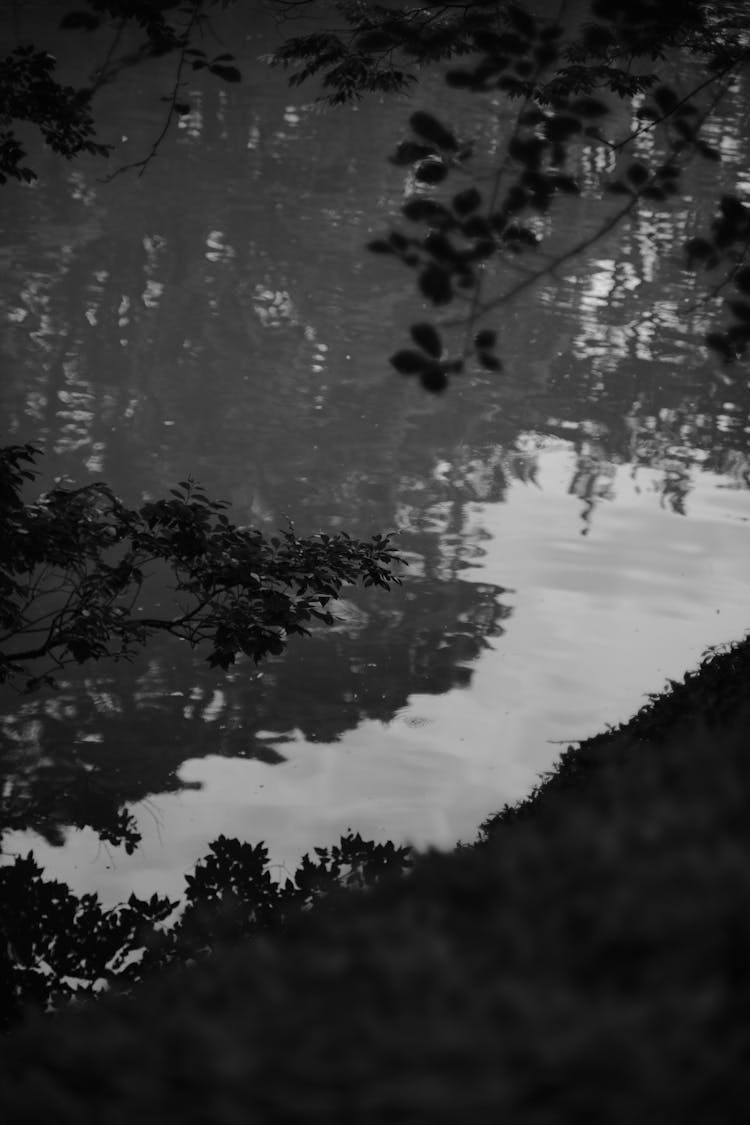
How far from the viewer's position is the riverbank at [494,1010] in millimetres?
477

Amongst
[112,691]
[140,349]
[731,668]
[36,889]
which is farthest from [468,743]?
[140,349]

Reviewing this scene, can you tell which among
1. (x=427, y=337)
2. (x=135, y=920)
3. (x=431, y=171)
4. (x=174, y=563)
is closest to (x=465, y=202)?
(x=431, y=171)

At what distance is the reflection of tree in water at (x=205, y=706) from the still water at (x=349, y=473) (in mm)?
15

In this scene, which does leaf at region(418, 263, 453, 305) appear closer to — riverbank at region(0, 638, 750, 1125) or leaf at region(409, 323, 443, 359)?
leaf at region(409, 323, 443, 359)

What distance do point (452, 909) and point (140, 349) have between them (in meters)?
9.23

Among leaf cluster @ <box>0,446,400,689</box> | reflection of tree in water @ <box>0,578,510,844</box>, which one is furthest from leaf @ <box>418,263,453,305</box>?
reflection of tree in water @ <box>0,578,510,844</box>

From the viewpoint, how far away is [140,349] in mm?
9406

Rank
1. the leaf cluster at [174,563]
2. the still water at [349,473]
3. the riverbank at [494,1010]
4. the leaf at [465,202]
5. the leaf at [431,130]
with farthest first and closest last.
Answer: the still water at [349,473]
the leaf cluster at [174,563]
the leaf at [465,202]
the leaf at [431,130]
the riverbank at [494,1010]

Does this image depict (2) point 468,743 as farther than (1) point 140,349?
No

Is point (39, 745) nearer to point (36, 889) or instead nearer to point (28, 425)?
point (36, 889)

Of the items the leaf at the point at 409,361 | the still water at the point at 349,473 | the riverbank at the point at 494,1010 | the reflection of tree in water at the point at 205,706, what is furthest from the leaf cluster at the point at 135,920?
the riverbank at the point at 494,1010

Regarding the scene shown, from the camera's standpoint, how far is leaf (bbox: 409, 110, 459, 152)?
2.02 meters

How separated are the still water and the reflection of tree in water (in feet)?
0.05

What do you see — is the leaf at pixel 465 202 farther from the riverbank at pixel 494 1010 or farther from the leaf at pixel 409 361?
the riverbank at pixel 494 1010
